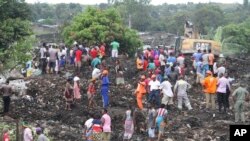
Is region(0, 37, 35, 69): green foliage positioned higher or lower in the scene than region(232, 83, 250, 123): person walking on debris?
higher

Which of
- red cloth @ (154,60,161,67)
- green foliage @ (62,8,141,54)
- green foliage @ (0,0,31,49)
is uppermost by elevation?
green foliage @ (0,0,31,49)

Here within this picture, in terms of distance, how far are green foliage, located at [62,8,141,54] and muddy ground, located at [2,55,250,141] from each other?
821 cm

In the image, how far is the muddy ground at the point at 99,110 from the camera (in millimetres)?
17156

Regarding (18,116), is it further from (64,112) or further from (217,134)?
(217,134)

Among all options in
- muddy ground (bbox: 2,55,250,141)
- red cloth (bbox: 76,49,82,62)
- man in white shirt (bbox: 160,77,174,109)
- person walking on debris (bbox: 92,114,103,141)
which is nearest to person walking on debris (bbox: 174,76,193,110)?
muddy ground (bbox: 2,55,250,141)

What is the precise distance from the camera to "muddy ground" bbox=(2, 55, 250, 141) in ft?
56.3

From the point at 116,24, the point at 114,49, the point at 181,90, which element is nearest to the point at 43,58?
the point at 114,49

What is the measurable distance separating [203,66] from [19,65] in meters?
8.17

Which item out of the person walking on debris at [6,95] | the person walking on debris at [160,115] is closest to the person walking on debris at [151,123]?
the person walking on debris at [160,115]

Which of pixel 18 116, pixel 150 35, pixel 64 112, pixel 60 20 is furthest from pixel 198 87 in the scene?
pixel 60 20

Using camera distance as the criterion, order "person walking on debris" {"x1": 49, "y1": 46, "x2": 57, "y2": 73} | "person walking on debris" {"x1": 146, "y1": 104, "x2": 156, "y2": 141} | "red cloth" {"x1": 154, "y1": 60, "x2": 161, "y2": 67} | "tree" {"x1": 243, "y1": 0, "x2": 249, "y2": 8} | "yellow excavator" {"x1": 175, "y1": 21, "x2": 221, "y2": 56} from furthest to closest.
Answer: "tree" {"x1": 243, "y1": 0, "x2": 249, "y2": 8}, "yellow excavator" {"x1": 175, "y1": 21, "x2": 221, "y2": 56}, "red cloth" {"x1": 154, "y1": 60, "x2": 161, "y2": 67}, "person walking on debris" {"x1": 49, "y1": 46, "x2": 57, "y2": 73}, "person walking on debris" {"x1": 146, "y1": 104, "x2": 156, "y2": 141}

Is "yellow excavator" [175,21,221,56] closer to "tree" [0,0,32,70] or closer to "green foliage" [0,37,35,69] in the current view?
"tree" [0,0,32,70]

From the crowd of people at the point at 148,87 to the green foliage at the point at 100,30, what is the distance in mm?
3658

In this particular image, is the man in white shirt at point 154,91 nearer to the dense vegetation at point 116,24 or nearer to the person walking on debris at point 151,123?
the person walking on debris at point 151,123
